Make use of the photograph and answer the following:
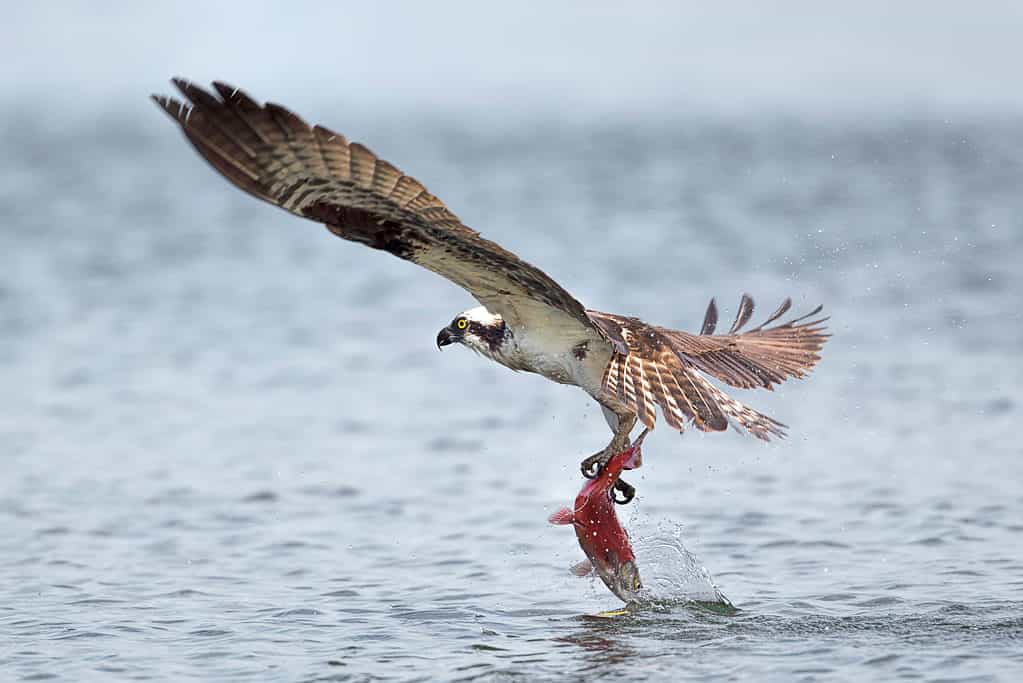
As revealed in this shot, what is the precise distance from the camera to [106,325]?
1712cm

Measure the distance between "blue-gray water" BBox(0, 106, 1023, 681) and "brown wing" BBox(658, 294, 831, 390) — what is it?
3.00 feet

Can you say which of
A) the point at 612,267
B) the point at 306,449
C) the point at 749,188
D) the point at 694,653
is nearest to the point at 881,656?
the point at 694,653

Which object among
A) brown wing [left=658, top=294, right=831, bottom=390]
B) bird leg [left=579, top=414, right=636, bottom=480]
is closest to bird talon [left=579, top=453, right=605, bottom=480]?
bird leg [left=579, top=414, right=636, bottom=480]

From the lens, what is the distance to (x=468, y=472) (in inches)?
426

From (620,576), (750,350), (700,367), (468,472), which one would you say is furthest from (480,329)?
(468,472)

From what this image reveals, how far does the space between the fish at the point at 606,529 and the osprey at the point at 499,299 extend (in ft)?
0.29

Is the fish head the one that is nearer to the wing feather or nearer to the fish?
the fish

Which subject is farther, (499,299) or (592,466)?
(592,466)

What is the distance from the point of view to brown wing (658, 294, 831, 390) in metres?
7.98

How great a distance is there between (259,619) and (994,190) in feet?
63.0

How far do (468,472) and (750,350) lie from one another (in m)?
2.94

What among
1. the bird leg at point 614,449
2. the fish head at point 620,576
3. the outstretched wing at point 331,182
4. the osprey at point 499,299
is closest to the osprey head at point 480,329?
the osprey at point 499,299

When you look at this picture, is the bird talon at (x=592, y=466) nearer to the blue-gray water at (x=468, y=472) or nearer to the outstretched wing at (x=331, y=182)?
the blue-gray water at (x=468, y=472)

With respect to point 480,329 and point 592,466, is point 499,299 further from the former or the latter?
point 592,466
